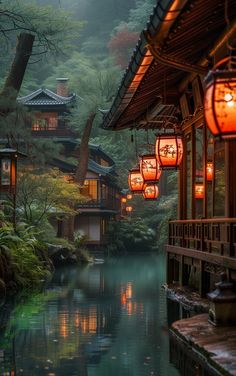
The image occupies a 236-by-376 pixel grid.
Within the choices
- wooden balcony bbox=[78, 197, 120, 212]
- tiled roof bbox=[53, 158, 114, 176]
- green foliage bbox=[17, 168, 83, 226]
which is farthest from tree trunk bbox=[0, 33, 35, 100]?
wooden balcony bbox=[78, 197, 120, 212]

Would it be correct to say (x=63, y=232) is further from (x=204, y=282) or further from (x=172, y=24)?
(x=172, y=24)

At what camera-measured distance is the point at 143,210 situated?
63969mm

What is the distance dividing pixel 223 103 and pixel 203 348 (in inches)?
156

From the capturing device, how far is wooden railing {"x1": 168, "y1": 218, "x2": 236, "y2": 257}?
11.7 m

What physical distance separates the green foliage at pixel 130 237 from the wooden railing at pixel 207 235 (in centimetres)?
3526

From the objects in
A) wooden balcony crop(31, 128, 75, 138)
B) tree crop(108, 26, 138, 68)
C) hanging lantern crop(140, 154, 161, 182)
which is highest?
tree crop(108, 26, 138, 68)

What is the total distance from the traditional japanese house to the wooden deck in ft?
126

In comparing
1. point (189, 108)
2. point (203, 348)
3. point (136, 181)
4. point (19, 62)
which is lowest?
point (203, 348)

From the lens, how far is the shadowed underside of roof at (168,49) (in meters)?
9.34

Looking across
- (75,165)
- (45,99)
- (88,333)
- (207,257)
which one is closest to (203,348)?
(88,333)

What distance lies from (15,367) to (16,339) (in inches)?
92.3

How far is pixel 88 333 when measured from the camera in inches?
480

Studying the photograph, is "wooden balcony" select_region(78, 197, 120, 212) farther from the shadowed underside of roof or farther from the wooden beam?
the wooden beam

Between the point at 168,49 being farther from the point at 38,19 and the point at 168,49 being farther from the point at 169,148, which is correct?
the point at 38,19
